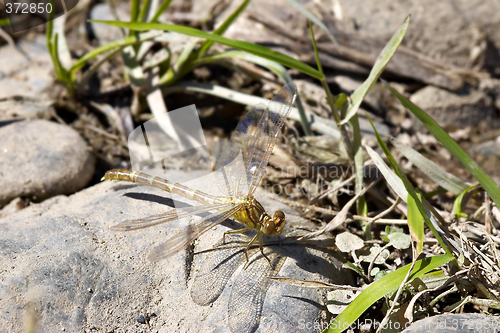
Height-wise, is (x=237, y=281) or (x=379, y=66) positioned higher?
(x=379, y=66)

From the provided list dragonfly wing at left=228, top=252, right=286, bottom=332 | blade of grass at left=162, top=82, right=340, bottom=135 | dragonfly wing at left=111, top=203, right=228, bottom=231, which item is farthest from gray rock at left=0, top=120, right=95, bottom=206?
dragonfly wing at left=228, top=252, right=286, bottom=332

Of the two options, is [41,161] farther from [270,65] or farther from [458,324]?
[458,324]

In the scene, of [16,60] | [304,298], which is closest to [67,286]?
[304,298]

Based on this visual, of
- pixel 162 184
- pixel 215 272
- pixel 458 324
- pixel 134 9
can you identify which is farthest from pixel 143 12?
pixel 458 324

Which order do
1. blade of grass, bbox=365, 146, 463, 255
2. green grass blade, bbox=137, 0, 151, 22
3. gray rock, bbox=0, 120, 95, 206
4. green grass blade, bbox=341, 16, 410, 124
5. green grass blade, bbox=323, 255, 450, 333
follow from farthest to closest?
1. green grass blade, bbox=137, 0, 151, 22
2. gray rock, bbox=0, 120, 95, 206
3. green grass blade, bbox=341, 16, 410, 124
4. blade of grass, bbox=365, 146, 463, 255
5. green grass blade, bbox=323, 255, 450, 333

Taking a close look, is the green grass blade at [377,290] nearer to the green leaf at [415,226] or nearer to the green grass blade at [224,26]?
the green leaf at [415,226]

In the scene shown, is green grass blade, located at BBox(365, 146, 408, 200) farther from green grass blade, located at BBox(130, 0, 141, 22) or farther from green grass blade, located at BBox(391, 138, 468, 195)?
green grass blade, located at BBox(130, 0, 141, 22)
